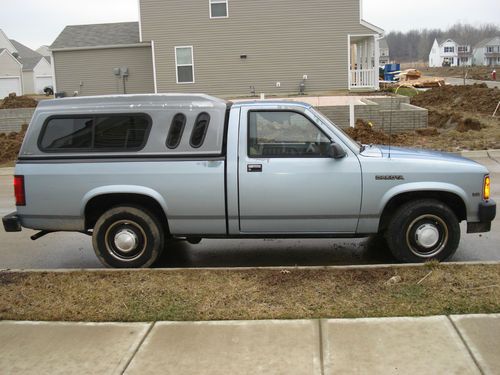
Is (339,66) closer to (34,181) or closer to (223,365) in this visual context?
(34,181)

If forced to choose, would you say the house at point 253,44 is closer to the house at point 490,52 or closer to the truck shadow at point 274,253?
the truck shadow at point 274,253

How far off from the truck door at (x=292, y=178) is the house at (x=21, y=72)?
58224 mm

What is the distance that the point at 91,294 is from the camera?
17.4 feet

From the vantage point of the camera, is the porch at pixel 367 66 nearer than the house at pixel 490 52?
Yes

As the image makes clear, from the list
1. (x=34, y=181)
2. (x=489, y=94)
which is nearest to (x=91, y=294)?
(x=34, y=181)

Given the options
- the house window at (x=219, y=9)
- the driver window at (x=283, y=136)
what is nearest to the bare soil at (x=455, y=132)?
the driver window at (x=283, y=136)

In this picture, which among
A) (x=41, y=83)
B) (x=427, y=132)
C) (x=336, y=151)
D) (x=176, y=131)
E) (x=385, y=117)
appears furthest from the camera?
(x=41, y=83)

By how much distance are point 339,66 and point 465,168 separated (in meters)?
23.9

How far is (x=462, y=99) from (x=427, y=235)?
881 inches

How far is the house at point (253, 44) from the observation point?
2855 centimetres

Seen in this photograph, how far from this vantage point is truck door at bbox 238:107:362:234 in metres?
5.87

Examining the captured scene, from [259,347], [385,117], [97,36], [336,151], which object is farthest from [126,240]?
[97,36]

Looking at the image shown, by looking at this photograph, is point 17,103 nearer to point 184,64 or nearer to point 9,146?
point 184,64

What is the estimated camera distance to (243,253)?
716 cm
